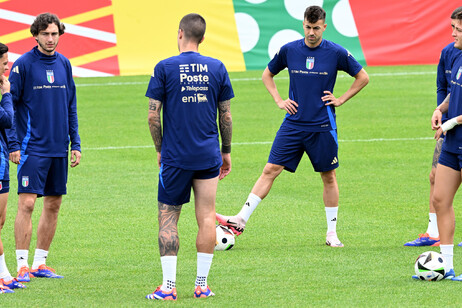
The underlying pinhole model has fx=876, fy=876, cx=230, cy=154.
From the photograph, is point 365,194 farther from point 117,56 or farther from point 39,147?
point 117,56

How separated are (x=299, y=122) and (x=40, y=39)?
3.11 meters

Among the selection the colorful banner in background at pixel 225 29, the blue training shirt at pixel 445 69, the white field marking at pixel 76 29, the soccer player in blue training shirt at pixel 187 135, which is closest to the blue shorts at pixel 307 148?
the blue training shirt at pixel 445 69

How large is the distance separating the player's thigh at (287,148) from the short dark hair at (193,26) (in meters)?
2.76

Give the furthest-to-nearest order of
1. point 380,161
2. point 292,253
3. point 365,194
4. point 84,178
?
point 380,161, point 84,178, point 365,194, point 292,253

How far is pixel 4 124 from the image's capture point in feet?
24.6

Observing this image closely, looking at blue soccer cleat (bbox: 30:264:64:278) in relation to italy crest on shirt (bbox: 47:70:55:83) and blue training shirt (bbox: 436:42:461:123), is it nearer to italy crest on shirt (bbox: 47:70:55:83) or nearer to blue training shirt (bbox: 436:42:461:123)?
italy crest on shirt (bbox: 47:70:55:83)

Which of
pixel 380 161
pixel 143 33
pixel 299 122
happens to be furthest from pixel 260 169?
pixel 143 33

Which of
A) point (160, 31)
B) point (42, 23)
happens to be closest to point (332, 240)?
point (42, 23)

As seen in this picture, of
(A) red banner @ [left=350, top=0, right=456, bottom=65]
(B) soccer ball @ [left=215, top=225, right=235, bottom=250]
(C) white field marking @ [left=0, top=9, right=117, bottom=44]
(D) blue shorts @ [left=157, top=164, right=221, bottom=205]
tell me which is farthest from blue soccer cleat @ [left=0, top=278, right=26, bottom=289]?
(A) red banner @ [left=350, top=0, right=456, bottom=65]

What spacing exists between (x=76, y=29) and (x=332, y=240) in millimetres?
13902

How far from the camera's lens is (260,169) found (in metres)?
14.7

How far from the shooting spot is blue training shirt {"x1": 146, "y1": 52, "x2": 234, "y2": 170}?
23.9 ft

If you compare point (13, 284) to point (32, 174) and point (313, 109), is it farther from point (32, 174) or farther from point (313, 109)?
point (313, 109)

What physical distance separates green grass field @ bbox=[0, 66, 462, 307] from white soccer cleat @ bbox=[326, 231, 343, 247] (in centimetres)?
11
